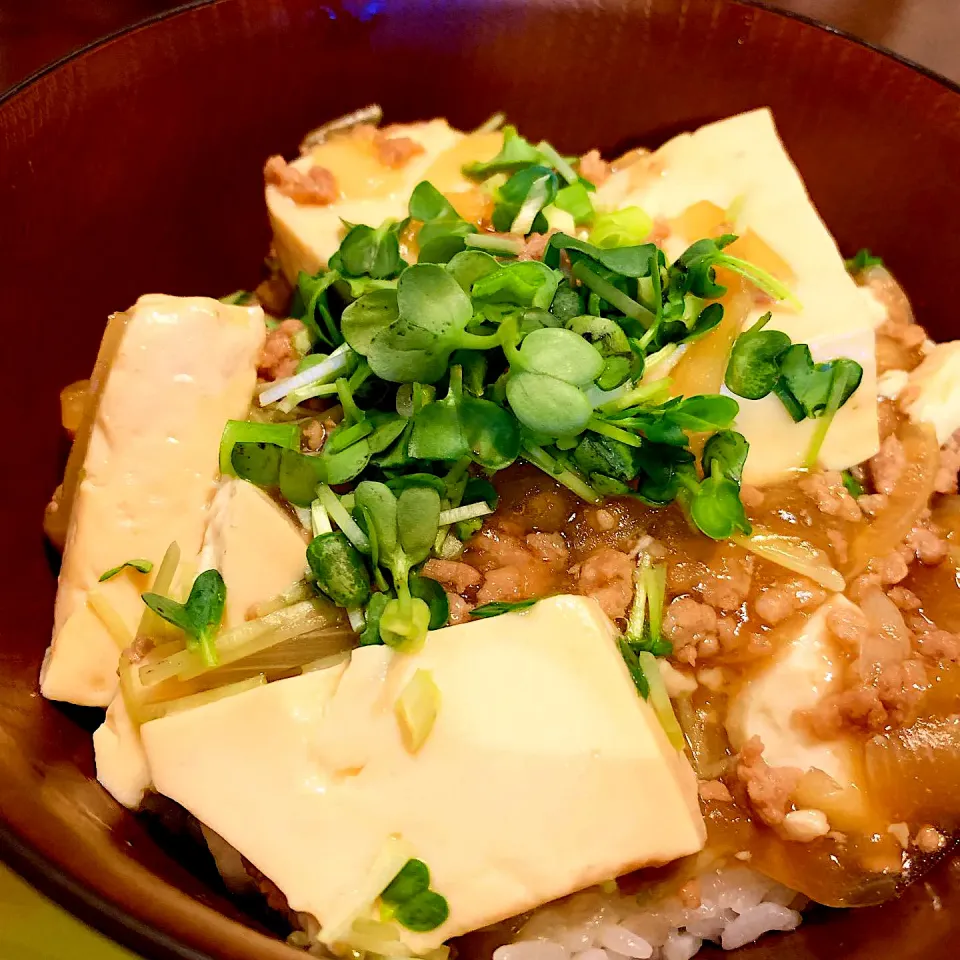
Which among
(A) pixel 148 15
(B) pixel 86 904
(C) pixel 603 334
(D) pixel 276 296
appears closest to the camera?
(B) pixel 86 904

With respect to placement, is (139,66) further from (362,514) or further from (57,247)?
(362,514)

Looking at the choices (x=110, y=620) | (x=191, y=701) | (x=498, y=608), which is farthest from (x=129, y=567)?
(x=498, y=608)

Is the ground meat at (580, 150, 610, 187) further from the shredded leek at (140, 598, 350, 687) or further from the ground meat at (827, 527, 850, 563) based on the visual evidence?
the shredded leek at (140, 598, 350, 687)

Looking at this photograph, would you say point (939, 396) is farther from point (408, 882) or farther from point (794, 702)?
point (408, 882)

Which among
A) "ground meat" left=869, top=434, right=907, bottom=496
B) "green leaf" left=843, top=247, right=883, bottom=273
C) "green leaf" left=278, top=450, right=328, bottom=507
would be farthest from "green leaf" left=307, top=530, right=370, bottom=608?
"green leaf" left=843, top=247, right=883, bottom=273

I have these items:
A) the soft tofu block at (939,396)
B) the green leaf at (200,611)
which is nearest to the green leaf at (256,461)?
the green leaf at (200,611)

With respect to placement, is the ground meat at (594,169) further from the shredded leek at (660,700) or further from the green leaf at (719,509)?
the shredded leek at (660,700)
